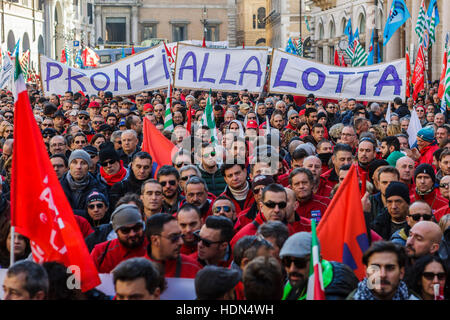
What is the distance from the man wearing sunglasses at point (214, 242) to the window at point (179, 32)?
9137cm

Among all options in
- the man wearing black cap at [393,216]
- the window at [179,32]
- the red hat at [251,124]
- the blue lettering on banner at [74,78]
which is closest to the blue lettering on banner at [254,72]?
the red hat at [251,124]

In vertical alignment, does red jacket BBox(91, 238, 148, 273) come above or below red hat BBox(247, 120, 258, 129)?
below

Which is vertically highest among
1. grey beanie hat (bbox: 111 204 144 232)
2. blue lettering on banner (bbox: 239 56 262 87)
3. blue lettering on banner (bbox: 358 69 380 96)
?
blue lettering on banner (bbox: 239 56 262 87)

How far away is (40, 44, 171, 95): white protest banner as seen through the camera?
14.3m

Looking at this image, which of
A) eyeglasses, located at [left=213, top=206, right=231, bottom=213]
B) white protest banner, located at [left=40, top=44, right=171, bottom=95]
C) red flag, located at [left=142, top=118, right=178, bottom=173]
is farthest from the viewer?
white protest banner, located at [left=40, top=44, right=171, bottom=95]

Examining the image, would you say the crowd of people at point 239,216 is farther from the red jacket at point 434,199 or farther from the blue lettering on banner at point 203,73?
the blue lettering on banner at point 203,73

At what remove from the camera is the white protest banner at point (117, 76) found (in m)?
14.3

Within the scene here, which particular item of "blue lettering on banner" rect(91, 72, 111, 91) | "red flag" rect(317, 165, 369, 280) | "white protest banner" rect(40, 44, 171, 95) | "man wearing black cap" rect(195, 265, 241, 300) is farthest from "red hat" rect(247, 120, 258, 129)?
"man wearing black cap" rect(195, 265, 241, 300)

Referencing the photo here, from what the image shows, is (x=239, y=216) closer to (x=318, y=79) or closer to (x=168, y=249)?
(x=168, y=249)

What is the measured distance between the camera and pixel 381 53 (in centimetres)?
3641

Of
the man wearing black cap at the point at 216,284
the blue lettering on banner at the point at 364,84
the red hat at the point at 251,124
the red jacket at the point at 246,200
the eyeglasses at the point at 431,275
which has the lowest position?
the eyeglasses at the point at 431,275

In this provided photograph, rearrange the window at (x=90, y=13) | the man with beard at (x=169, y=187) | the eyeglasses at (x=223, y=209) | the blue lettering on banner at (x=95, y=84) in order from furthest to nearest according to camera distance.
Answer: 1. the window at (x=90, y=13)
2. the blue lettering on banner at (x=95, y=84)
3. the man with beard at (x=169, y=187)
4. the eyeglasses at (x=223, y=209)

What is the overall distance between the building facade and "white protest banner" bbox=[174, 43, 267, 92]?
8018 cm

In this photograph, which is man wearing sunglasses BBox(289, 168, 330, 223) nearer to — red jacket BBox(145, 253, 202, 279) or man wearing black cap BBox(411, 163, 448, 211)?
man wearing black cap BBox(411, 163, 448, 211)
